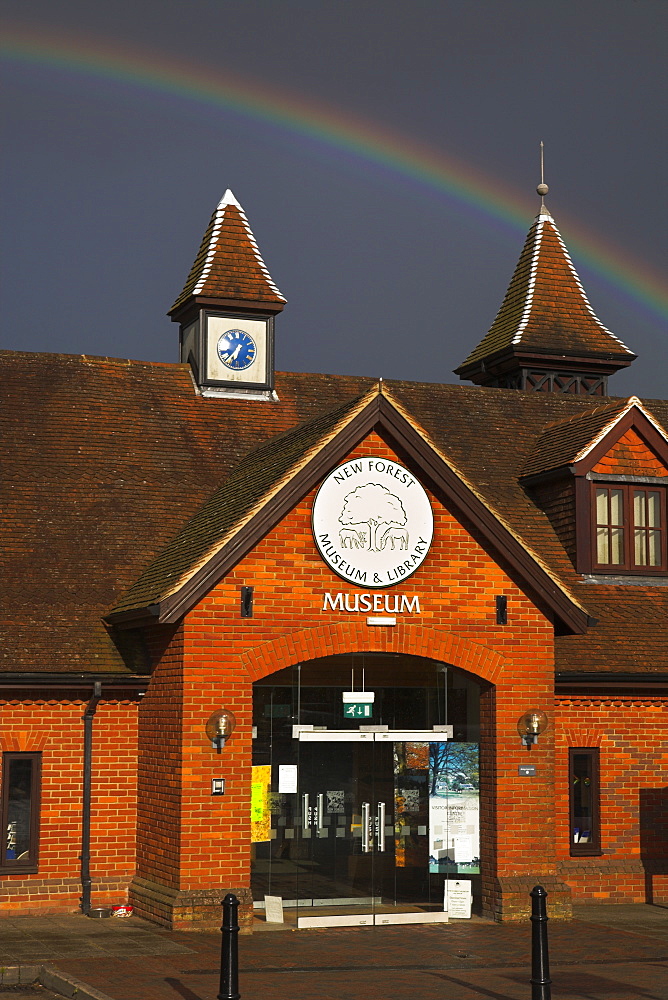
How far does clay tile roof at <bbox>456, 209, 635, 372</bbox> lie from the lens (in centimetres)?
2939

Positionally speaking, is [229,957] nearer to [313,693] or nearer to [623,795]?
[313,693]

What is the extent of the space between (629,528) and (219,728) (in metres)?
9.04

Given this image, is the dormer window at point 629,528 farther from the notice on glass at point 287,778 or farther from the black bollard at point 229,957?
the black bollard at point 229,957

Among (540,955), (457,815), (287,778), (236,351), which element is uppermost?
(236,351)

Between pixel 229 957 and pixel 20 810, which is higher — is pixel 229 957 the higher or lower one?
the lower one

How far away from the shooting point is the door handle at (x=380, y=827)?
18406 millimetres

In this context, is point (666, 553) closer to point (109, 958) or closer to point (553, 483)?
point (553, 483)

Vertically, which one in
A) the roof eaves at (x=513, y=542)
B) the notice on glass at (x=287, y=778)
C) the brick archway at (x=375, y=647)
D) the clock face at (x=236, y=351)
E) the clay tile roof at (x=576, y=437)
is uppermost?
the clock face at (x=236, y=351)

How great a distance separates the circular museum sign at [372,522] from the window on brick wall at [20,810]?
5.08m

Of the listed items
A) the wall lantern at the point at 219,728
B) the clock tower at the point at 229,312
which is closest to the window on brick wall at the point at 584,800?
the wall lantern at the point at 219,728

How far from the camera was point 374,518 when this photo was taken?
17469 mm

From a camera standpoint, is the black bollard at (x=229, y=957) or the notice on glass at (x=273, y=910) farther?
the notice on glass at (x=273, y=910)

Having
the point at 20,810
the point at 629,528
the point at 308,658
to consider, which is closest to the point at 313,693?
the point at 308,658

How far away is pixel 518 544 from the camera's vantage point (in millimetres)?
17922
